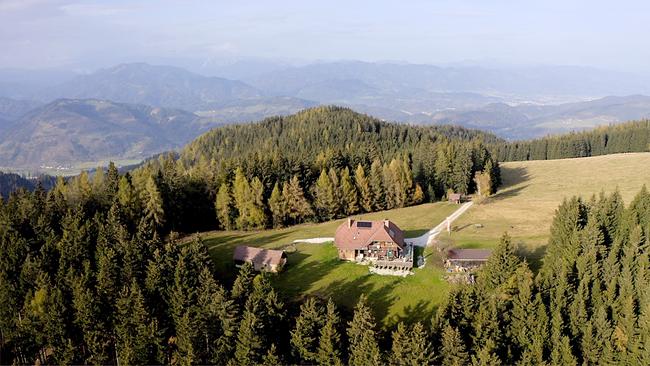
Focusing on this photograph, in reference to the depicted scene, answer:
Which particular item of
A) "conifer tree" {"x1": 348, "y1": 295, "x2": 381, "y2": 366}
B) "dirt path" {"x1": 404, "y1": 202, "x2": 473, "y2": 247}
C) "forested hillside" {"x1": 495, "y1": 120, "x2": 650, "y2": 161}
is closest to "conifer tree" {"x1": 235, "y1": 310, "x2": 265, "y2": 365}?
"conifer tree" {"x1": 348, "y1": 295, "x2": 381, "y2": 366}

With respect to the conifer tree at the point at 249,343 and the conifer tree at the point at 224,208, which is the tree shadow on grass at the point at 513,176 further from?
the conifer tree at the point at 249,343

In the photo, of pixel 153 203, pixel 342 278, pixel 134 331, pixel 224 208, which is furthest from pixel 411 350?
pixel 153 203

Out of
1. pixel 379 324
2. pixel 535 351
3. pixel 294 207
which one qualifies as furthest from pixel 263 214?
pixel 535 351

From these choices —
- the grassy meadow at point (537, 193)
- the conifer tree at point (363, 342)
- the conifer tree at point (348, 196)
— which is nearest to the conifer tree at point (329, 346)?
the conifer tree at point (363, 342)

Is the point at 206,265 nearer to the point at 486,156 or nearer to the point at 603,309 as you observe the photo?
the point at 603,309

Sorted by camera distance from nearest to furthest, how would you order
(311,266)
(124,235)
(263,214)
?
(124,235)
(311,266)
(263,214)

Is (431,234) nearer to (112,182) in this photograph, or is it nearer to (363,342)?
(363,342)

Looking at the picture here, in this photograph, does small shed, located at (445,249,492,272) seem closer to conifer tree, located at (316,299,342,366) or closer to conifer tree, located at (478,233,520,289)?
conifer tree, located at (478,233,520,289)
